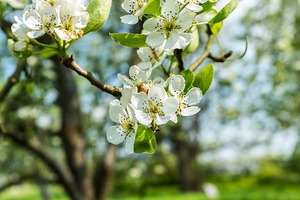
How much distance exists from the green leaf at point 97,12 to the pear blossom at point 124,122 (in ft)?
0.47

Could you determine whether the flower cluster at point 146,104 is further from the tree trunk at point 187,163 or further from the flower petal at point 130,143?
the tree trunk at point 187,163

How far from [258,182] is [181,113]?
81.6 feet

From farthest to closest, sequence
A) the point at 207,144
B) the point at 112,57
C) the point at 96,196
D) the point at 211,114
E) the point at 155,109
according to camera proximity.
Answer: the point at 207,144, the point at 211,114, the point at 112,57, the point at 96,196, the point at 155,109

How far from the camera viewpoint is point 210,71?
2.87ft

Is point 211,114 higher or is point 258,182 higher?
point 211,114

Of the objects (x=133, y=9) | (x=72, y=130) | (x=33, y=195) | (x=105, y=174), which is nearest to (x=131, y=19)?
(x=133, y=9)

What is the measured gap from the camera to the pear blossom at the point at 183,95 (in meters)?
0.86

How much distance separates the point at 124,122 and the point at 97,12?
205mm

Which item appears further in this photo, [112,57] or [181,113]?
[112,57]

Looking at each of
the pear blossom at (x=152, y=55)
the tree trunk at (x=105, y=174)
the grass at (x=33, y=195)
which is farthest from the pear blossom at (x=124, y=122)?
the grass at (x=33, y=195)

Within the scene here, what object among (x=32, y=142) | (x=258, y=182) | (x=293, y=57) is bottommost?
(x=258, y=182)

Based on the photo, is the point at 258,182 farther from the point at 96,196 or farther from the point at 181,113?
the point at 181,113

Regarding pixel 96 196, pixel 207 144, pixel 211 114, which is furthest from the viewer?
pixel 207 144

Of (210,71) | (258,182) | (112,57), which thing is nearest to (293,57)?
(112,57)
